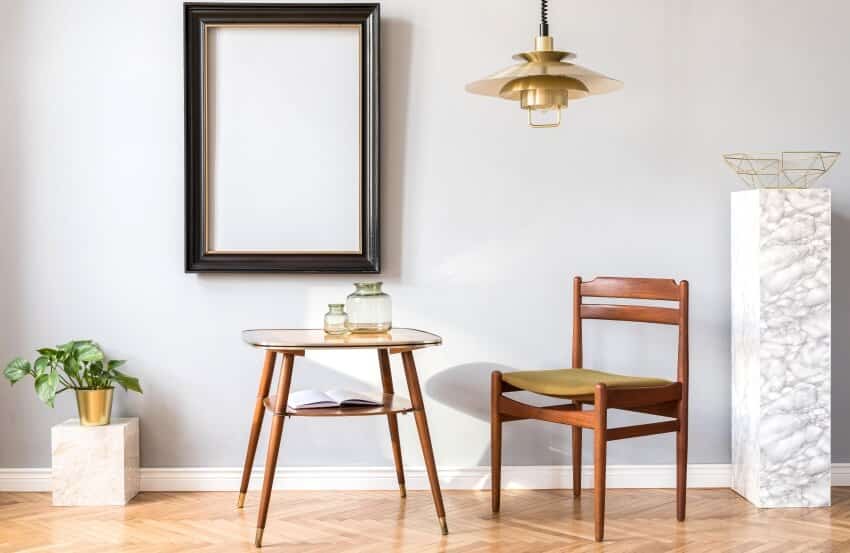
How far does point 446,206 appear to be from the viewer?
12.3ft

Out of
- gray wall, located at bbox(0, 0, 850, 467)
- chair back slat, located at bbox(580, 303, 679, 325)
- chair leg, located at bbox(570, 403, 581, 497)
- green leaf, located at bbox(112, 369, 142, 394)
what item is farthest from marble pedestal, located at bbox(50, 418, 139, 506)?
chair back slat, located at bbox(580, 303, 679, 325)

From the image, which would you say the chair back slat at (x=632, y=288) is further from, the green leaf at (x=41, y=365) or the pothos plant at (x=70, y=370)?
the green leaf at (x=41, y=365)

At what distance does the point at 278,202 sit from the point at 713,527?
6.39ft

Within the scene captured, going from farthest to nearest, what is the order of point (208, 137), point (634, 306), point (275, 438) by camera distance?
point (208, 137) < point (634, 306) < point (275, 438)

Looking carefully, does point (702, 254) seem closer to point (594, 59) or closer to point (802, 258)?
point (802, 258)

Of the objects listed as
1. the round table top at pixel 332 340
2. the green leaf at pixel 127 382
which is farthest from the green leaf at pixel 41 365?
the round table top at pixel 332 340

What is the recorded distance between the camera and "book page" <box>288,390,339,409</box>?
3.14m

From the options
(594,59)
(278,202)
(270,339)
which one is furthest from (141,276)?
(594,59)

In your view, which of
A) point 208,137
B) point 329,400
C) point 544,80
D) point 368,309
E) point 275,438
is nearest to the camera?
point 544,80

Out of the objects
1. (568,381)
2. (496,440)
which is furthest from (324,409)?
(568,381)

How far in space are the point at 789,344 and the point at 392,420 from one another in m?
1.46

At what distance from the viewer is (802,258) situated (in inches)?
138

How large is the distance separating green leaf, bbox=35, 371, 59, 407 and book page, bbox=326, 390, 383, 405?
986 mm

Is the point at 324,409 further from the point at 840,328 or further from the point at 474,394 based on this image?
the point at 840,328
